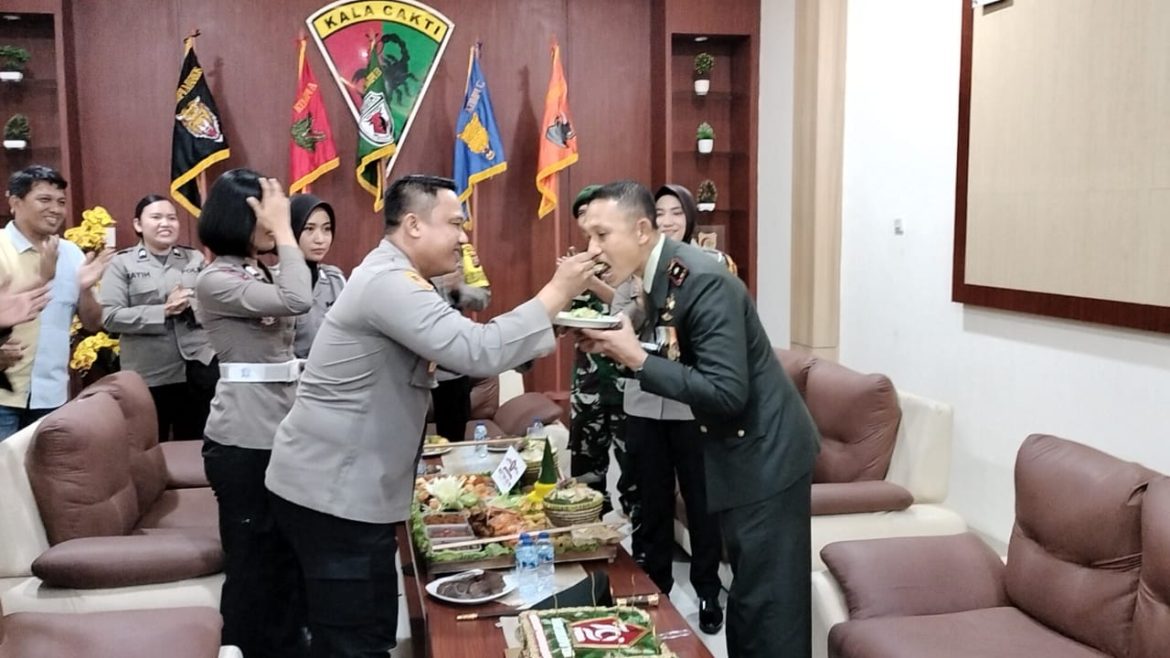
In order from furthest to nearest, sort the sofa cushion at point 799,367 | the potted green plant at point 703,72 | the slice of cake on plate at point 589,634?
the potted green plant at point 703,72
the sofa cushion at point 799,367
the slice of cake on plate at point 589,634

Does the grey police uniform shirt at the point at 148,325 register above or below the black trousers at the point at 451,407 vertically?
above

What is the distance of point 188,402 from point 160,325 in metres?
0.40

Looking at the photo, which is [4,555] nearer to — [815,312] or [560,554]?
[560,554]

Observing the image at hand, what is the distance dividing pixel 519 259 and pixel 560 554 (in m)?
3.20

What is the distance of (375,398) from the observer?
1983 millimetres

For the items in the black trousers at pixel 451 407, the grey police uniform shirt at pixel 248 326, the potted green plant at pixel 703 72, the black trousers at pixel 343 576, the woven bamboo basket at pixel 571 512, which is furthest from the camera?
the potted green plant at pixel 703 72

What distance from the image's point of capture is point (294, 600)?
263 centimetres

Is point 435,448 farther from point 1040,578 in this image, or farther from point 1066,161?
point 1066,161

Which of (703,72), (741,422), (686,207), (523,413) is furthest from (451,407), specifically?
(703,72)

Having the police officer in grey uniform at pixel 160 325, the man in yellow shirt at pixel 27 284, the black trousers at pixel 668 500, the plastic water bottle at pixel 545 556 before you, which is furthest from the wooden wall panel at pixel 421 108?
the plastic water bottle at pixel 545 556

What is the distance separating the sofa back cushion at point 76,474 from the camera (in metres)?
2.61

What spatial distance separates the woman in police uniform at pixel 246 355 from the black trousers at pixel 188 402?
175 cm

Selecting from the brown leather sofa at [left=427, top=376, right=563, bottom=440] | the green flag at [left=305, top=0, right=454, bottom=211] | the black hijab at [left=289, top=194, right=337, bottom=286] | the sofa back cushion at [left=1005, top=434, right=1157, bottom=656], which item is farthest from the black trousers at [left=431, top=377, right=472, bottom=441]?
the sofa back cushion at [left=1005, top=434, right=1157, bottom=656]

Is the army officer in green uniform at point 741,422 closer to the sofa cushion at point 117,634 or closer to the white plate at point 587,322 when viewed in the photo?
the white plate at point 587,322
